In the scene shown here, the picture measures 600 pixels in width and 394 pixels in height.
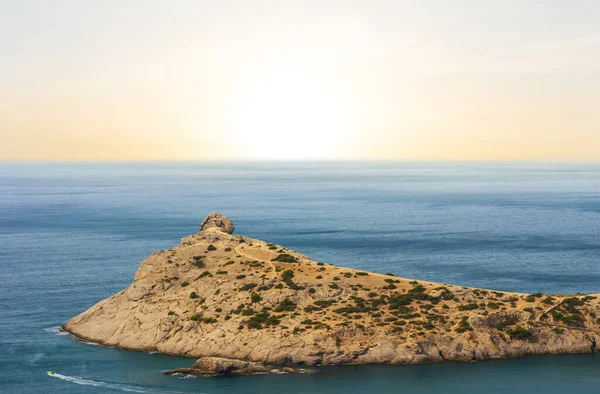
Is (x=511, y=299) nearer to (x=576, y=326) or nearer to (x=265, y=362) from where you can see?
(x=576, y=326)

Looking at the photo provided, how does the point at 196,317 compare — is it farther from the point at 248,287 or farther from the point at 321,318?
the point at 321,318

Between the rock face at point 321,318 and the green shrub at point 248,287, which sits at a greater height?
the green shrub at point 248,287

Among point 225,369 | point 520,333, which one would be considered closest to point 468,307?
point 520,333

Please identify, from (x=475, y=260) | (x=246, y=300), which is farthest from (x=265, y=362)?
(x=475, y=260)

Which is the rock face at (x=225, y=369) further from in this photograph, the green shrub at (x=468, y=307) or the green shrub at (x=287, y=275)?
the green shrub at (x=468, y=307)

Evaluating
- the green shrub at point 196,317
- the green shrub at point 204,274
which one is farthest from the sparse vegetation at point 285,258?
the green shrub at point 196,317

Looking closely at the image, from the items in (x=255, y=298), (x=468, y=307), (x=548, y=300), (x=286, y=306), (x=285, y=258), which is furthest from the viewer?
(x=285, y=258)

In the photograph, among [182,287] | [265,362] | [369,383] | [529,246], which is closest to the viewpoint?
[369,383]
